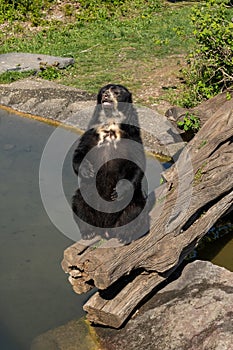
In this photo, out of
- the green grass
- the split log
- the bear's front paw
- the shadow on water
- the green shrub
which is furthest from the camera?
the green grass

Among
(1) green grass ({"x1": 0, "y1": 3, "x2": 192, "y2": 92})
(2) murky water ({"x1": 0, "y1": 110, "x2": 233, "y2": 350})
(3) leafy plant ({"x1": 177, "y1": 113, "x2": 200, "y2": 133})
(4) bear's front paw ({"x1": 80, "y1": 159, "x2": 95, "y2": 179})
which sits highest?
(4) bear's front paw ({"x1": 80, "y1": 159, "x2": 95, "y2": 179})

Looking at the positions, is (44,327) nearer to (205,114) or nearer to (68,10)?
(205,114)

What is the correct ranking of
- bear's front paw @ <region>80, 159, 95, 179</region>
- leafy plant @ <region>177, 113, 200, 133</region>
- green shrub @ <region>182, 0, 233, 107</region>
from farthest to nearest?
green shrub @ <region>182, 0, 233, 107</region>
leafy plant @ <region>177, 113, 200, 133</region>
bear's front paw @ <region>80, 159, 95, 179</region>

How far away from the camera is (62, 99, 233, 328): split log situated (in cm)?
509

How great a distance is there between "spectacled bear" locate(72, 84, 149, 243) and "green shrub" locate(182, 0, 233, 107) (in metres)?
4.48

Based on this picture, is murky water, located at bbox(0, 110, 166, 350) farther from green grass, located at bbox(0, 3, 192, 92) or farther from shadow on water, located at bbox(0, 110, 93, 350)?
green grass, located at bbox(0, 3, 192, 92)

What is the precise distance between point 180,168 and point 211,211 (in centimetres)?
61

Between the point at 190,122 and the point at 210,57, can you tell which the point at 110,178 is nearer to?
the point at 190,122

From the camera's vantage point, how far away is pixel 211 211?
6.26 meters

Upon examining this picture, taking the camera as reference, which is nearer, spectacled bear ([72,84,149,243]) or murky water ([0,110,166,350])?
spectacled bear ([72,84,149,243])

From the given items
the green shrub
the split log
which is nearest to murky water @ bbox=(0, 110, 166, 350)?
the split log

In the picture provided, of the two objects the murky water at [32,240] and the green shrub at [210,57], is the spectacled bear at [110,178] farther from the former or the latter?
the green shrub at [210,57]

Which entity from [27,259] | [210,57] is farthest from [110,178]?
[210,57]

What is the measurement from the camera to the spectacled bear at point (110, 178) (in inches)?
209
